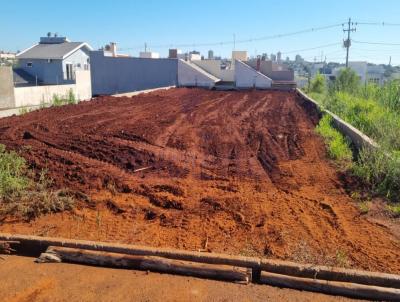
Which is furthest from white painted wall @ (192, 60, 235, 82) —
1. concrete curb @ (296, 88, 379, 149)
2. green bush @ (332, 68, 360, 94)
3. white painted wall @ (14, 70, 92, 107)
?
concrete curb @ (296, 88, 379, 149)

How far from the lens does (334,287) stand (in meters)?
3.44

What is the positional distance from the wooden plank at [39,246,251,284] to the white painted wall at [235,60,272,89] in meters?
31.7

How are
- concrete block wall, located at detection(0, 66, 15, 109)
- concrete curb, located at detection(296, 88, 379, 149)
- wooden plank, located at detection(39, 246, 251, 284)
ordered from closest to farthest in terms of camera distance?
wooden plank, located at detection(39, 246, 251, 284) < concrete curb, located at detection(296, 88, 379, 149) < concrete block wall, located at detection(0, 66, 15, 109)

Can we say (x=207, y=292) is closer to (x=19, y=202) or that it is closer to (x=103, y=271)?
(x=103, y=271)

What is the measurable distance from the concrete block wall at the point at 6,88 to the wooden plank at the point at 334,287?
1811cm

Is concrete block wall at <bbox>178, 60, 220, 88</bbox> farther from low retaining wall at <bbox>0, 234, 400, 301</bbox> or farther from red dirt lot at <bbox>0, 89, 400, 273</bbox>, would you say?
low retaining wall at <bbox>0, 234, 400, 301</bbox>

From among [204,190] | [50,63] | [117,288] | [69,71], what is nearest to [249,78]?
[69,71]

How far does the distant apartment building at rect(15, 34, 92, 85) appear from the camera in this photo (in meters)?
40.2

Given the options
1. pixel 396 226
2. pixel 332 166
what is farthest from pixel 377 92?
pixel 396 226

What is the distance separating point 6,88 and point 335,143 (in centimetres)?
1614

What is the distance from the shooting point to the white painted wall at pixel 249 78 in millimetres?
34656

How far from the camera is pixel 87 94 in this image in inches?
1135

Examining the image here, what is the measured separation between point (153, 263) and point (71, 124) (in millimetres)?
8858

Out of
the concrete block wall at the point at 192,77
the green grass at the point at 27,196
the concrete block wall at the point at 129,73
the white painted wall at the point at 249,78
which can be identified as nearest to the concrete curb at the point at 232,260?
the green grass at the point at 27,196
